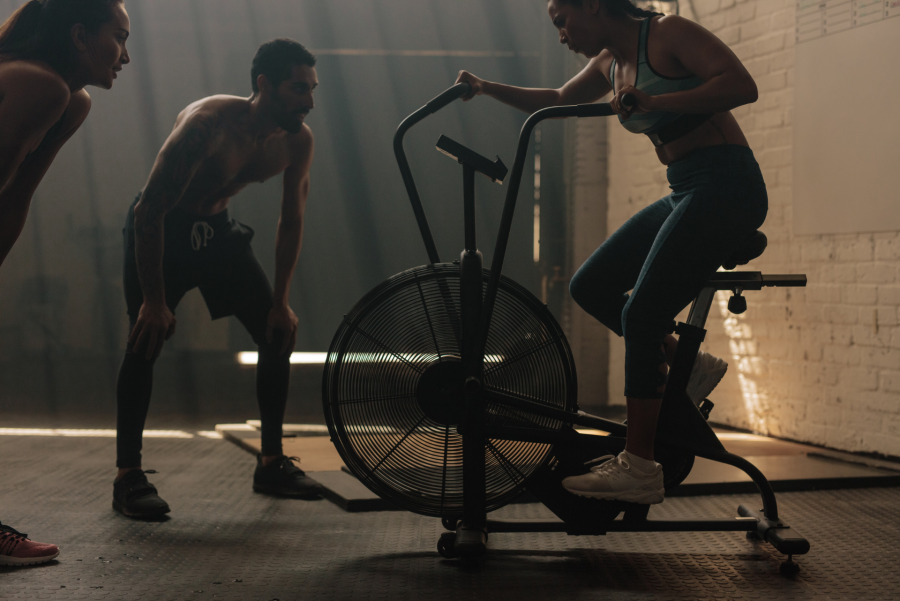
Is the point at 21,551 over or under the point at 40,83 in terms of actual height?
under

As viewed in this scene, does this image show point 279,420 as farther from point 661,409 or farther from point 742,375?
point 742,375

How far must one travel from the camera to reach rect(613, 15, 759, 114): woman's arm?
5.32 feet

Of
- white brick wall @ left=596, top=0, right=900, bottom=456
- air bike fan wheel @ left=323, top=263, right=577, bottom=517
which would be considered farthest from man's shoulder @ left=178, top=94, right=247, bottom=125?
white brick wall @ left=596, top=0, right=900, bottom=456

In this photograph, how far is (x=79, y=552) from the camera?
1873mm

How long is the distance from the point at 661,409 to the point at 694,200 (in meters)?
0.49

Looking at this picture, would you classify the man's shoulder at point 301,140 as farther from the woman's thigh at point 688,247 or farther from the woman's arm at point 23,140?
the woman's thigh at point 688,247

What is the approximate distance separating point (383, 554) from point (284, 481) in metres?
0.75

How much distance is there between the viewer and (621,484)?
5.71ft

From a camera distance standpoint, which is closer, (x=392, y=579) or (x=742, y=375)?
(x=392, y=579)

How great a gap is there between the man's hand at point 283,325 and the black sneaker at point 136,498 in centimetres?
56

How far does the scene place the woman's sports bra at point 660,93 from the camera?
1713 millimetres

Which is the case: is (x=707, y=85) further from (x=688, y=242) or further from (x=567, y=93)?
(x=567, y=93)

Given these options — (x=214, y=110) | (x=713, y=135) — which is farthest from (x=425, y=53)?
(x=713, y=135)

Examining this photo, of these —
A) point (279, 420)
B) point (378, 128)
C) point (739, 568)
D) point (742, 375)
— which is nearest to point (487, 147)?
point (378, 128)
